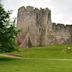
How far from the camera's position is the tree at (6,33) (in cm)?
2922

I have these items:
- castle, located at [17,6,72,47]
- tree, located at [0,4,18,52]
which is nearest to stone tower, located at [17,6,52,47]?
castle, located at [17,6,72,47]

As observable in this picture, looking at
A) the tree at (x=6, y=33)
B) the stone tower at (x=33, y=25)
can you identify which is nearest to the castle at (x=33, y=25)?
the stone tower at (x=33, y=25)

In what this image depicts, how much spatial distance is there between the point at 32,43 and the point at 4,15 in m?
26.3

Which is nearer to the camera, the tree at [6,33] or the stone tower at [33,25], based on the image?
the tree at [6,33]

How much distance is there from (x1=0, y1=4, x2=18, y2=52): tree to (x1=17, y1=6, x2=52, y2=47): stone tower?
2562cm

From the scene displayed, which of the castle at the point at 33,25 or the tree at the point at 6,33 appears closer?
the tree at the point at 6,33

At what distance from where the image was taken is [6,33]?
96.6 ft

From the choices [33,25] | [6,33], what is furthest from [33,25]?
[6,33]

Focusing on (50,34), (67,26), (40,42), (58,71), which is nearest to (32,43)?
(40,42)

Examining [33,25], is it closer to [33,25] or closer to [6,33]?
[33,25]

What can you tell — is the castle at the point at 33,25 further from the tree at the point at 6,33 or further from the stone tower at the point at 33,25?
the tree at the point at 6,33

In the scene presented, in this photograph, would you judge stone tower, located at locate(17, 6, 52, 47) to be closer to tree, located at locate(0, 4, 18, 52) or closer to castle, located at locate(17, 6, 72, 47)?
castle, located at locate(17, 6, 72, 47)

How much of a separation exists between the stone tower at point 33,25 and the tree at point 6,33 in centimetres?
2562

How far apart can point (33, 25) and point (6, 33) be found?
27150mm
